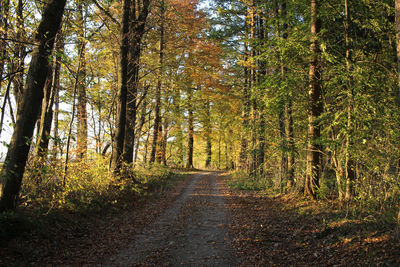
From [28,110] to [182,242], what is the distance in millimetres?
4493

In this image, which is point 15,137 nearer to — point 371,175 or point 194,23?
point 371,175

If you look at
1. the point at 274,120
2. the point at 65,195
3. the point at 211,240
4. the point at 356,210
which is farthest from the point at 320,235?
the point at 65,195

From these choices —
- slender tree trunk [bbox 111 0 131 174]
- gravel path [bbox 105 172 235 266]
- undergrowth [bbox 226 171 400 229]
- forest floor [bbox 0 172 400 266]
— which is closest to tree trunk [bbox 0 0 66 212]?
forest floor [bbox 0 172 400 266]

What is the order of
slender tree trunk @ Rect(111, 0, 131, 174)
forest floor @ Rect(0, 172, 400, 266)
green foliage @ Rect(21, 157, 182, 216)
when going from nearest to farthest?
forest floor @ Rect(0, 172, 400, 266)
green foliage @ Rect(21, 157, 182, 216)
slender tree trunk @ Rect(111, 0, 131, 174)

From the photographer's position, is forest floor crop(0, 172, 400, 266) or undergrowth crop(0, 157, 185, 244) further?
undergrowth crop(0, 157, 185, 244)

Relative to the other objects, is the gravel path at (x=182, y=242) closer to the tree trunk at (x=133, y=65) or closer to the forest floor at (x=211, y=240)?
the forest floor at (x=211, y=240)

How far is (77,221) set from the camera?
21.4ft

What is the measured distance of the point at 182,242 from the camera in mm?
5922

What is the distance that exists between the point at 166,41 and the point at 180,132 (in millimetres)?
12744

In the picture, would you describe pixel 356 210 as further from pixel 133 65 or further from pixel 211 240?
pixel 133 65

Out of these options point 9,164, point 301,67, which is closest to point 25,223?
point 9,164

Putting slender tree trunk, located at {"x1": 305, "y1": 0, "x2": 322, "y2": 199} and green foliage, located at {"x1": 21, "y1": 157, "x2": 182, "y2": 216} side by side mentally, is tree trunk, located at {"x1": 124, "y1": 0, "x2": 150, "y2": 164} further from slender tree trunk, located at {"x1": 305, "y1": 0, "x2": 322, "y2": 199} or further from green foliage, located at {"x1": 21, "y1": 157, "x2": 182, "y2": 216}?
slender tree trunk, located at {"x1": 305, "y1": 0, "x2": 322, "y2": 199}

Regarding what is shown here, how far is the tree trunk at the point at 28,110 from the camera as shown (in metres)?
5.27

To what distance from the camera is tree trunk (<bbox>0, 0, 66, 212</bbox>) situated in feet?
17.3
